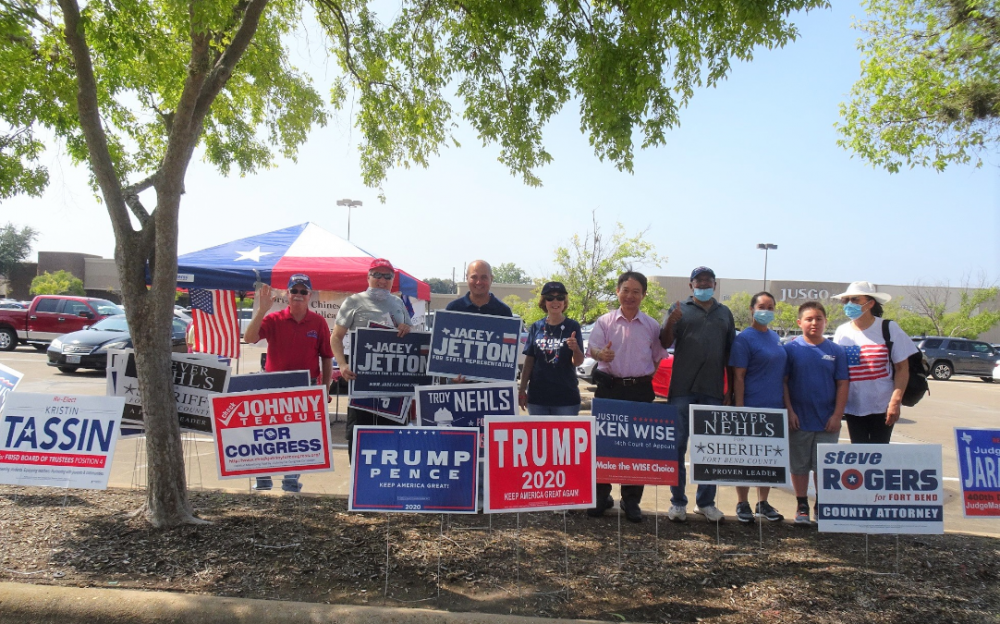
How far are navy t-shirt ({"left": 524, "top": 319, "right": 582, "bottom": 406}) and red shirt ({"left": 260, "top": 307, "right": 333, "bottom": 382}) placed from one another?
6.52ft

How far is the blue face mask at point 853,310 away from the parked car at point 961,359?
24.3 metres

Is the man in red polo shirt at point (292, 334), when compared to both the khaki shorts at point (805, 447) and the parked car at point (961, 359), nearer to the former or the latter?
the khaki shorts at point (805, 447)

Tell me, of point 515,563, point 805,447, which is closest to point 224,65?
point 515,563

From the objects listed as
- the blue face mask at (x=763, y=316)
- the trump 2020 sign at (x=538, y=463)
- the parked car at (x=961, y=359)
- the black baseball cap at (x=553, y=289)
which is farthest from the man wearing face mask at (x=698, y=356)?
the parked car at (x=961, y=359)

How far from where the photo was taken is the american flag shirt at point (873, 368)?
5.00 m

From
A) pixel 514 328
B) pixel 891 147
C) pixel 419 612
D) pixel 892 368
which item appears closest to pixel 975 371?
pixel 891 147

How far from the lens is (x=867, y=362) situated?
504 cm

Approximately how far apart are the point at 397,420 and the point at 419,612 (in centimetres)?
226

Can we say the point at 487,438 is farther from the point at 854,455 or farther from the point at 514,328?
the point at 854,455

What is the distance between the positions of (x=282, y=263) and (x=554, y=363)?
6.37 m

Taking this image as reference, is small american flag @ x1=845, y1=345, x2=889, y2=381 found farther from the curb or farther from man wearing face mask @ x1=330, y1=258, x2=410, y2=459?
man wearing face mask @ x1=330, y1=258, x2=410, y2=459

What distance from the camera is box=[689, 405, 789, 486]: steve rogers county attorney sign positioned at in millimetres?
4633

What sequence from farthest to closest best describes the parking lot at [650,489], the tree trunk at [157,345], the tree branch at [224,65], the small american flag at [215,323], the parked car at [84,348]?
1. the parked car at [84,348]
2. the small american flag at [215,323]
3. the parking lot at [650,489]
4. the tree branch at [224,65]
5. the tree trunk at [157,345]

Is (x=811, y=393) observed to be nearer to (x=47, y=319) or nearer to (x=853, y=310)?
(x=853, y=310)
